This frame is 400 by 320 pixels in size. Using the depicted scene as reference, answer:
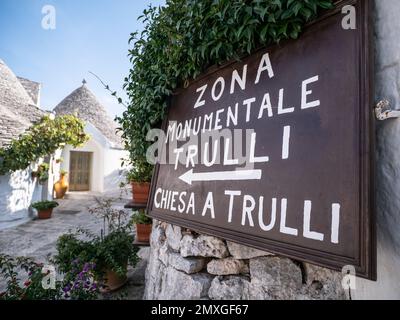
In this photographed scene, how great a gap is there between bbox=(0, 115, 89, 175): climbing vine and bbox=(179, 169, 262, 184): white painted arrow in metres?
7.05

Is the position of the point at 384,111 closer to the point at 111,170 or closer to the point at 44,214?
the point at 44,214

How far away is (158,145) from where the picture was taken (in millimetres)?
1954

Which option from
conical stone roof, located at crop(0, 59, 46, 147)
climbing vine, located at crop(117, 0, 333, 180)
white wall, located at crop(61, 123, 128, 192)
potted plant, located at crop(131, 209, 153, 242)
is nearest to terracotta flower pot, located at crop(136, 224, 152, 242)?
potted plant, located at crop(131, 209, 153, 242)

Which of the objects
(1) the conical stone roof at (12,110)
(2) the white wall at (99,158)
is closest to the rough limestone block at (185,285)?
(1) the conical stone roof at (12,110)

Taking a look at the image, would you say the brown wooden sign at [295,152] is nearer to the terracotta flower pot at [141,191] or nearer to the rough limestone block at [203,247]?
the rough limestone block at [203,247]

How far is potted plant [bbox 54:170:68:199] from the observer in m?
10.3

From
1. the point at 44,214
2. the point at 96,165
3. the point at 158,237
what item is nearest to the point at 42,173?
the point at 44,214

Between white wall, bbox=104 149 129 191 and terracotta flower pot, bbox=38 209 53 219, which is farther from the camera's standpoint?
white wall, bbox=104 149 129 191

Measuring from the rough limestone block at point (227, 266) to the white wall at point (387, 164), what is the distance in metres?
0.52

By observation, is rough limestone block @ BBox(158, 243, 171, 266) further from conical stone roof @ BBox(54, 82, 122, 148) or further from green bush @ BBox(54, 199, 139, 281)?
conical stone roof @ BBox(54, 82, 122, 148)

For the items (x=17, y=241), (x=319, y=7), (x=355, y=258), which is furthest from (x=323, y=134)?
(x=17, y=241)

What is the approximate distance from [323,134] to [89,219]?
780 centimetres

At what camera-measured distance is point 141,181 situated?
8.16 feet

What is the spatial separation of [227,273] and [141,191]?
1.38m
